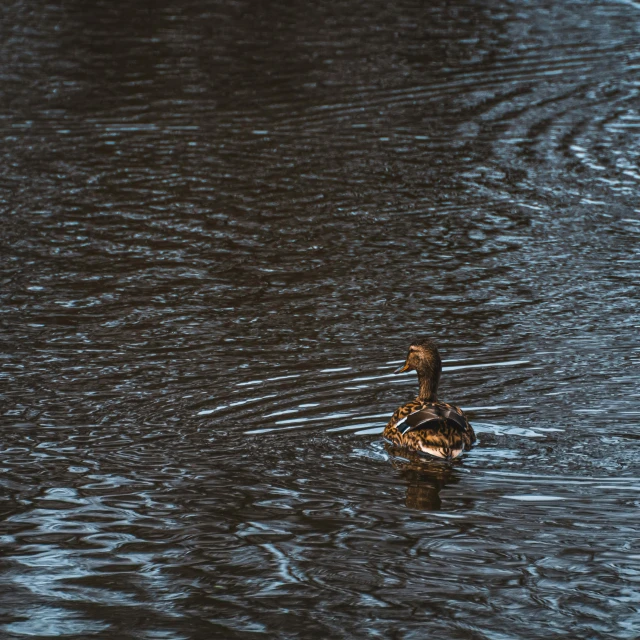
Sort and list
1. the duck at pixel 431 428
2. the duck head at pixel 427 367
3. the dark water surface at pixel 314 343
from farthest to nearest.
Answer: the duck head at pixel 427 367, the duck at pixel 431 428, the dark water surface at pixel 314 343

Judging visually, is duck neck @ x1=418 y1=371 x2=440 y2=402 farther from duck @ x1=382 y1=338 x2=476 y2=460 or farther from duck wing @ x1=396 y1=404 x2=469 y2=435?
duck wing @ x1=396 y1=404 x2=469 y2=435

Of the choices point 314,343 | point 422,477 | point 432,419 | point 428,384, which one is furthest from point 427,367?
point 314,343

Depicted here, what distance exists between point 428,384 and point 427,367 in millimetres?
124

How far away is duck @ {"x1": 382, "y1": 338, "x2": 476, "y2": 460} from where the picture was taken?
317 inches

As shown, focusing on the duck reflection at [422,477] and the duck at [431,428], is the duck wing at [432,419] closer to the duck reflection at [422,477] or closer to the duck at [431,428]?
the duck at [431,428]

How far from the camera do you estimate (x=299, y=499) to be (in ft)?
24.6

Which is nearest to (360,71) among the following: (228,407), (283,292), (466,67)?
(466,67)

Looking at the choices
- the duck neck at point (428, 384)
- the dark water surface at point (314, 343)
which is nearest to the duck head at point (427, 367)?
the duck neck at point (428, 384)

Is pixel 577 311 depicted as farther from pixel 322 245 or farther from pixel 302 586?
pixel 302 586

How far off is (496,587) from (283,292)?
628 cm

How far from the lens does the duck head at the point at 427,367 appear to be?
8.65 metres

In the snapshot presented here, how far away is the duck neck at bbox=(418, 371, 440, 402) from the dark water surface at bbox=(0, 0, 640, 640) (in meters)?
0.37

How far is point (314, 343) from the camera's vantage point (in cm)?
1053

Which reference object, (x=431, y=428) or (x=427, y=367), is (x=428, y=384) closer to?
(x=427, y=367)
